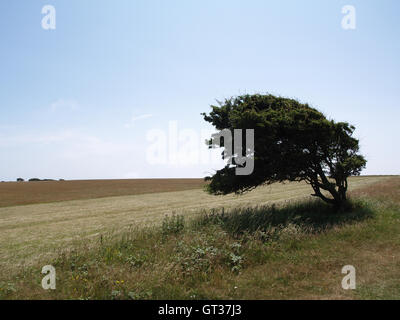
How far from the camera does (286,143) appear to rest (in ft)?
46.8

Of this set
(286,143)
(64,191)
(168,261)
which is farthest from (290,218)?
(64,191)

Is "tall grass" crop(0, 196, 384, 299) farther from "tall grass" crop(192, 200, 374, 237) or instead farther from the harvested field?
the harvested field

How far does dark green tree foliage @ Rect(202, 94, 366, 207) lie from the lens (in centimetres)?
1356

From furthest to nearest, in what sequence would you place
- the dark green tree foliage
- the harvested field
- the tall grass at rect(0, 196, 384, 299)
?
the harvested field, the dark green tree foliage, the tall grass at rect(0, 196, 384, 299)

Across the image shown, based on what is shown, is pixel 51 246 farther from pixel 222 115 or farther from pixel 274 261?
pixel 222 115

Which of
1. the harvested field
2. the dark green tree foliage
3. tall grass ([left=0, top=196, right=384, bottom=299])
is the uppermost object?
the dark green tree foliage

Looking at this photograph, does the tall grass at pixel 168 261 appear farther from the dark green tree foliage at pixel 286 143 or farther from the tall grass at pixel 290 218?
the dark green tree foliage at pixel 286 143

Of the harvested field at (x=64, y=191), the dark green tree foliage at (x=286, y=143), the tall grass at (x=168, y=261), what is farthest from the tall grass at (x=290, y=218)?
the harvested field at (x=64, y=191)

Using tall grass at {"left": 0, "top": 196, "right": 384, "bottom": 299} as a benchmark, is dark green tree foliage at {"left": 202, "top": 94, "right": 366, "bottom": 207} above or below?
above

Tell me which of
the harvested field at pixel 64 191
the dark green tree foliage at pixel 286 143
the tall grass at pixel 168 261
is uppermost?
the dark green tree foliage at pixel 286 143

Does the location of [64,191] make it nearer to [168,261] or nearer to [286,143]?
[286,143]

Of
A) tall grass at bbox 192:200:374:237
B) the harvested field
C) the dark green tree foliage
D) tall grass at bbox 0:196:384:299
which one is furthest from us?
the harvested field

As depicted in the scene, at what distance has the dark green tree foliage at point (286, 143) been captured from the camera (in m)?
13.6

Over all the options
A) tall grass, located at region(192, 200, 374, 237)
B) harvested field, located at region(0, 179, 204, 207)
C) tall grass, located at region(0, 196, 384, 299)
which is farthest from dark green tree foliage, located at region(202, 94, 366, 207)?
harvested field, located at region(0, 179, 204, 207)
